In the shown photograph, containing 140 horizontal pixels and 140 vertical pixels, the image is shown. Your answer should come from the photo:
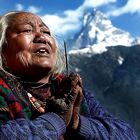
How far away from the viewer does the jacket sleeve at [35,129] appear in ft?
8.57

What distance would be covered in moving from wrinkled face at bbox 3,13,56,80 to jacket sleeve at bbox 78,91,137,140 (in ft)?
1.51

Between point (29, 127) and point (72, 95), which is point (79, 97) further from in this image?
point (29, 127)

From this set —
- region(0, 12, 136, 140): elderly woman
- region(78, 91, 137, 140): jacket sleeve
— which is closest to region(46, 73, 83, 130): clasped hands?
region(0, 12, 136, 140): elderly woman

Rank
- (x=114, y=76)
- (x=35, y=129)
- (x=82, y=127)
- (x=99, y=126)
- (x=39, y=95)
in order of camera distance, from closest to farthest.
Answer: (x=35, y=129), (x=82, y=127), (x=99, y=126), (x=39, y=95), (x=114, y=76)

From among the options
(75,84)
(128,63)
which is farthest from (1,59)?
(128,63)

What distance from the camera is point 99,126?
10.4 ft

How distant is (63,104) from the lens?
282 cm

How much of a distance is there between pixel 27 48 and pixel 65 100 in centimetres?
76

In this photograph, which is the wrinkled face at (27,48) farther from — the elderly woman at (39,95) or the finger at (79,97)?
the finger at (79,97)

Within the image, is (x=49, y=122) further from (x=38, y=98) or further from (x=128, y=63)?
(x=128, y=63)

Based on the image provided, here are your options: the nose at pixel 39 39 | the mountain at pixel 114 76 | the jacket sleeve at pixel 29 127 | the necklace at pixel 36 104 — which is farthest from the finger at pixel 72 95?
the mountain at pixel 114 76

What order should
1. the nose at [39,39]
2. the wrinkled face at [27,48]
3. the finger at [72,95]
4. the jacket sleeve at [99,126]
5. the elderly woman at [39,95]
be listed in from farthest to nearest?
the nose at [39,39] < the wrinkled face at [27,48] < the jacket sleeve at [99,126] < the finger at [72,95] < the elderly woman at [39,95]

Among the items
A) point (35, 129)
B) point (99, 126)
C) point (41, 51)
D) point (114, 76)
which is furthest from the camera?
point (114, 76)

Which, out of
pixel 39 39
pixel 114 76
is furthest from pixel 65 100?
pixel 114 76
